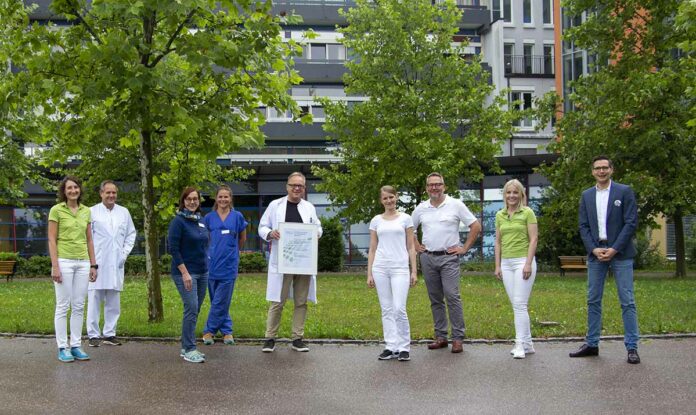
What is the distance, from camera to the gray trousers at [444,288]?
9.23 meters

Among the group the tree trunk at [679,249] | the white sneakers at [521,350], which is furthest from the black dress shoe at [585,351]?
the tree trunk at [679,249]

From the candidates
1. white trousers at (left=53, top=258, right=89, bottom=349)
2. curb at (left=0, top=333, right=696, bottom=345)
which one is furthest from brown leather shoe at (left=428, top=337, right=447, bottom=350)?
white trousers at (left=53, top=258, right=89, bottom=349)

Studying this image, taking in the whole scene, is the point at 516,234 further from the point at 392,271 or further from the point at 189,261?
the point at 189,261

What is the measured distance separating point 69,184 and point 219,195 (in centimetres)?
180

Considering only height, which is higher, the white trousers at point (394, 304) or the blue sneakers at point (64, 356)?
the white trousers at point (394, 304)

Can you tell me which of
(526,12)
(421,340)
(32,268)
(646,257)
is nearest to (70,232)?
(421,340)

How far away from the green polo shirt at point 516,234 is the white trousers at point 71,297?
4.73 meters

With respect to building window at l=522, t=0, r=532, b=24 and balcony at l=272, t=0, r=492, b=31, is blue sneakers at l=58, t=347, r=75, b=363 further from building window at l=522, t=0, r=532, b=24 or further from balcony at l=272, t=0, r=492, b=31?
building window at l=522, t=0, r=532, b=24

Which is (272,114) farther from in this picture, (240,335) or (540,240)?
(240,335)

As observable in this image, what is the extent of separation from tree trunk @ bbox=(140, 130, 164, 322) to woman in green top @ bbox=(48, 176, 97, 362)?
2.29m

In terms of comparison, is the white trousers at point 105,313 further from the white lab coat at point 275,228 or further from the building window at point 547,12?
the building window at point 547,12

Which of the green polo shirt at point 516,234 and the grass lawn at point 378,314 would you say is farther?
the grass lawn at point 378,314

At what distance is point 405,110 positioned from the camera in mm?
26859

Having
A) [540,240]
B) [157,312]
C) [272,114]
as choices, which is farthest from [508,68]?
[157,312]
